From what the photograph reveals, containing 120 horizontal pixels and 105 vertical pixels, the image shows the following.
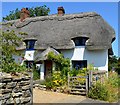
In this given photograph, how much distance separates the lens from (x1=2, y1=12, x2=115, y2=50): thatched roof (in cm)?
1969

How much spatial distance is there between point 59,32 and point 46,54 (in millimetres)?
3345

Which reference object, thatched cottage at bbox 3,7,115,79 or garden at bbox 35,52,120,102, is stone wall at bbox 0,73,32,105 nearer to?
garden at bbox 35,52,120,102

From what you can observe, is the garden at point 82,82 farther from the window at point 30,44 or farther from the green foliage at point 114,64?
the green foliage at point 114,64

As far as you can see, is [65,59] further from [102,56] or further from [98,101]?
[98,101]

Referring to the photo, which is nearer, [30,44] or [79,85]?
[79,85]

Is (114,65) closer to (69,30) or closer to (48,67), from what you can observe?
(69,30)

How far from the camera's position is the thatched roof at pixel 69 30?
1969cm

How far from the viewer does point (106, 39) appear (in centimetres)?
1966

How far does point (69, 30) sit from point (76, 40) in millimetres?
1581

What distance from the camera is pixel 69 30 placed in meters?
21.3

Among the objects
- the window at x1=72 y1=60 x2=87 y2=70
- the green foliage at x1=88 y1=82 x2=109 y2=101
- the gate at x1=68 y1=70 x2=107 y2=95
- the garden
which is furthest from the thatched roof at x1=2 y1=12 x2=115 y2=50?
the green foliage at x1=88 y1=82 x2=109 y2=101

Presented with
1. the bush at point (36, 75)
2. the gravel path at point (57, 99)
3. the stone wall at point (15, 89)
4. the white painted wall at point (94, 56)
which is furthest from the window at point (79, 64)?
the stone wall at point (15, 89)

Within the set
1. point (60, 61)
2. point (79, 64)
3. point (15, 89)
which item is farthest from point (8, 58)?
point (79, 64)

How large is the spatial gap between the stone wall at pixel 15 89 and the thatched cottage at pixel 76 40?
420 inches
